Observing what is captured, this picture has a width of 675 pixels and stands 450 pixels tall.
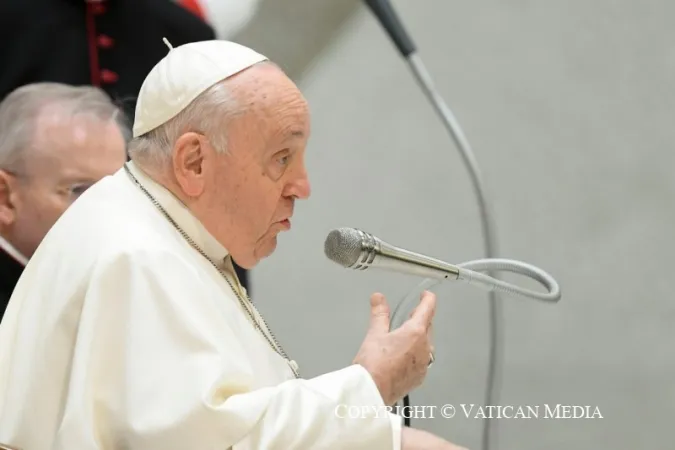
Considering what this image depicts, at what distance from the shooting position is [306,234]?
2607 millimetres

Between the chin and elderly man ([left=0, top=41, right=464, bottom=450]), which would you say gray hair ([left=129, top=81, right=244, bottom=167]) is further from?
the chin

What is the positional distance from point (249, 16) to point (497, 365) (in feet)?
3.60

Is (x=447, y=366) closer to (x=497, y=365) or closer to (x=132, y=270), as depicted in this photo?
(x=497, y=365)

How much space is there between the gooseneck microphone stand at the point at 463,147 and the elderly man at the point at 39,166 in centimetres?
84

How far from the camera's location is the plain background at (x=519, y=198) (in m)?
2.43

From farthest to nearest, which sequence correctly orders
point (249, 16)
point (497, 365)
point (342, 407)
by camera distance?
point (249, 16), point (497, 365), point (342, 407)

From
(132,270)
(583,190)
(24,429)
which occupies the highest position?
(583,190)

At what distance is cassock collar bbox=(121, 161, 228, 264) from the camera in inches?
48.4

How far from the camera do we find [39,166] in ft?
5.43

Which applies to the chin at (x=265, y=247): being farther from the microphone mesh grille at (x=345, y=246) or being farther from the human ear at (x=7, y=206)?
the human ear at (x=7, y=206)

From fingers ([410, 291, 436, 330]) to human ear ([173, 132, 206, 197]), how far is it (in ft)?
1.03

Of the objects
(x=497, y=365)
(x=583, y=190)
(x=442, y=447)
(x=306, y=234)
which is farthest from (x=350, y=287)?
(x=442, y=447)

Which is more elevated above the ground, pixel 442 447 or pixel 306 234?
pixel 306 234

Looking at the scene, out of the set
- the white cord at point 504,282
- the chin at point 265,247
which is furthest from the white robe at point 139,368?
the white cord at point 504,282
